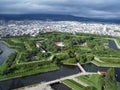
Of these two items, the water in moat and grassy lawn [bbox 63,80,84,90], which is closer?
grassy lawn [bbox 63,80,84,90]

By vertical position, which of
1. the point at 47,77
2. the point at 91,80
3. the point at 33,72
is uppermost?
Answer: the point at 33,72

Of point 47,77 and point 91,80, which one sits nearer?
point 91,80

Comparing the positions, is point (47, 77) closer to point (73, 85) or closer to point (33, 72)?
point (33, 72)

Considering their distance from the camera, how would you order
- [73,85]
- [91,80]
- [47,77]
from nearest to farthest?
[73,85] → [91,80] → [47,77]

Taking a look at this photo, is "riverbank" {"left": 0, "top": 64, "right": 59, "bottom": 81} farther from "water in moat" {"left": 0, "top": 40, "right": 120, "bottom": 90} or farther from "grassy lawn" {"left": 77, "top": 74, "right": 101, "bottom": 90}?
"grassy lawn" {"left": 77, "top": 74, "right": 101, "bottom": 90}

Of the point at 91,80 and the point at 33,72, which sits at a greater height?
the point at 33,72

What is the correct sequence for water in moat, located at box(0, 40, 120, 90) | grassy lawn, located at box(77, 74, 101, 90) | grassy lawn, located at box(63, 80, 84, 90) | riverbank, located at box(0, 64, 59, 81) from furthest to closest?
riverbank, located at box(0, 64, 59, 81), water in moat, located at box(0, 40, 120, 90), grassy lawn, located at box(77, 74, 101, 90), grassy lawn, located at box(63, 80, 84, 90)

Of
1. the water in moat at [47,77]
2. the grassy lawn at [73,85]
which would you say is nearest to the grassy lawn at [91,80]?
the grassy lawn at [73,85]

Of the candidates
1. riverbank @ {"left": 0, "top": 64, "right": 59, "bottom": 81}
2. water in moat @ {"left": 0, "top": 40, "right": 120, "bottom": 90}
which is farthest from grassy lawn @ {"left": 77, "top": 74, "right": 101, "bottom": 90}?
riverbank @ {"left": 0, "top": 64, "right": 59, "bottom": 81}

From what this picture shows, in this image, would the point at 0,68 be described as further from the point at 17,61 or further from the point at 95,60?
the point at 95,60

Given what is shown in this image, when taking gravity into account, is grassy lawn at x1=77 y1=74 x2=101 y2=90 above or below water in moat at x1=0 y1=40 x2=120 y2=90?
above

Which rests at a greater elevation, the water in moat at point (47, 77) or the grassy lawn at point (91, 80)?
the grassy lawn at point (91, 80)

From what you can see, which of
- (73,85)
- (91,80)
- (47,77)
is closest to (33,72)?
(47,77)

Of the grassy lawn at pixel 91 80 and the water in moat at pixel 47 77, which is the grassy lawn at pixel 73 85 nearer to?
the water in moat at pixel 47 77
